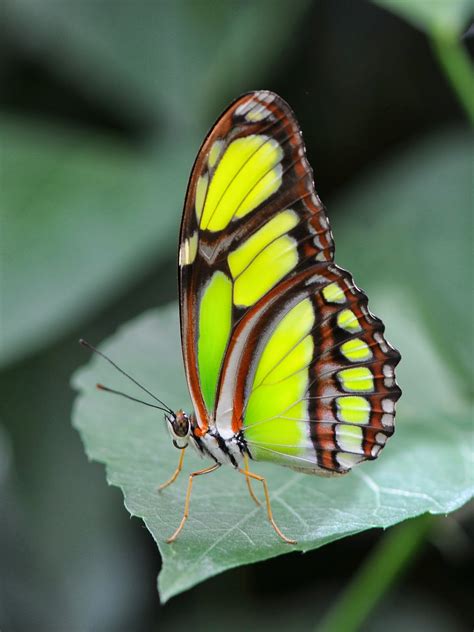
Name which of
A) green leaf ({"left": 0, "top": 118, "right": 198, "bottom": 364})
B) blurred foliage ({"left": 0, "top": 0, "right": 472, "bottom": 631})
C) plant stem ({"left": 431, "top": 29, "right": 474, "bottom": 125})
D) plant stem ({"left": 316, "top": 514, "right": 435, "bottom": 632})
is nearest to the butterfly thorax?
blurred foliage ({"left": 0, "top": 0, "right": 472, "bottom": 631})

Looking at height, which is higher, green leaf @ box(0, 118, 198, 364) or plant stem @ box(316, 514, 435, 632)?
green leaf @ box(0, 118, 198, 364)

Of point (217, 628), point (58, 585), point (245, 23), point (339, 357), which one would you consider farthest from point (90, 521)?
point (245, 23)

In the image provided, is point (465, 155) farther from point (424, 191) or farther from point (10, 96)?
point (10, 96)

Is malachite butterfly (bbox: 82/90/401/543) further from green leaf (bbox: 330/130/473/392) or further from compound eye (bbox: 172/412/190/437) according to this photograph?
green leaf (bbox: 330/130/473/392)

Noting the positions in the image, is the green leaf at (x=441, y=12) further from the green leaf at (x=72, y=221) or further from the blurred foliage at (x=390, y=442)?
the green leaf at (x=72, y=221)

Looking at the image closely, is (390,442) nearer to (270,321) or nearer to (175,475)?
(270,321)

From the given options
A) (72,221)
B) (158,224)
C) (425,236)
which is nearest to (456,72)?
(425,236)

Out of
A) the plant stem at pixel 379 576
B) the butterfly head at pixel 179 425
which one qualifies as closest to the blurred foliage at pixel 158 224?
the butterfly head at pixel 179 425
